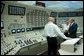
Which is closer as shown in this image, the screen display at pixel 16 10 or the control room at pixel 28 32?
the control room at pixel 28 32

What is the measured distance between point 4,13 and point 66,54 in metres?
1.63

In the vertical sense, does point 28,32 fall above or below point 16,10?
below

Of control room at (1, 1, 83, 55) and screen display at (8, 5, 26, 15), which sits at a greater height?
screen display at (8, 5, 26, 15)

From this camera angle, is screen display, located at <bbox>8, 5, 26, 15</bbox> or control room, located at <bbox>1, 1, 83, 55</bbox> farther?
screen display, located at <bbox>8, 5, 26, 15</bbox>

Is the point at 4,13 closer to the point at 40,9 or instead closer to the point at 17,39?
the point at 17,39

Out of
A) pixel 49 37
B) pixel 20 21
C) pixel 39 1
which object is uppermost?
pixel 39 1

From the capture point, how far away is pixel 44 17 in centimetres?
368

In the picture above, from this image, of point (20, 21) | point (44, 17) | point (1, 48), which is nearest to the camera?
point (1, 48)

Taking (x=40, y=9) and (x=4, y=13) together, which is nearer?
(x=4, y=13)

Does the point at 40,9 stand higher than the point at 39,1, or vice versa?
the point at 39,1

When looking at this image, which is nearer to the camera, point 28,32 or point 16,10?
point 16,10

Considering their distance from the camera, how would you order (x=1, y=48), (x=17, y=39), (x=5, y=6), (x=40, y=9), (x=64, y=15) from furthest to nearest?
(x=64, y=15) < (x=40, y=9) < (x=17, y=39) < (x=5, y=6) < (x=1, y=48)

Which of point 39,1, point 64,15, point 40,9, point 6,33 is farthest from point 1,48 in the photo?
point 64,15

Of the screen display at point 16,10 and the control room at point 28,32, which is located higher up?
the screen display at point 16,10
